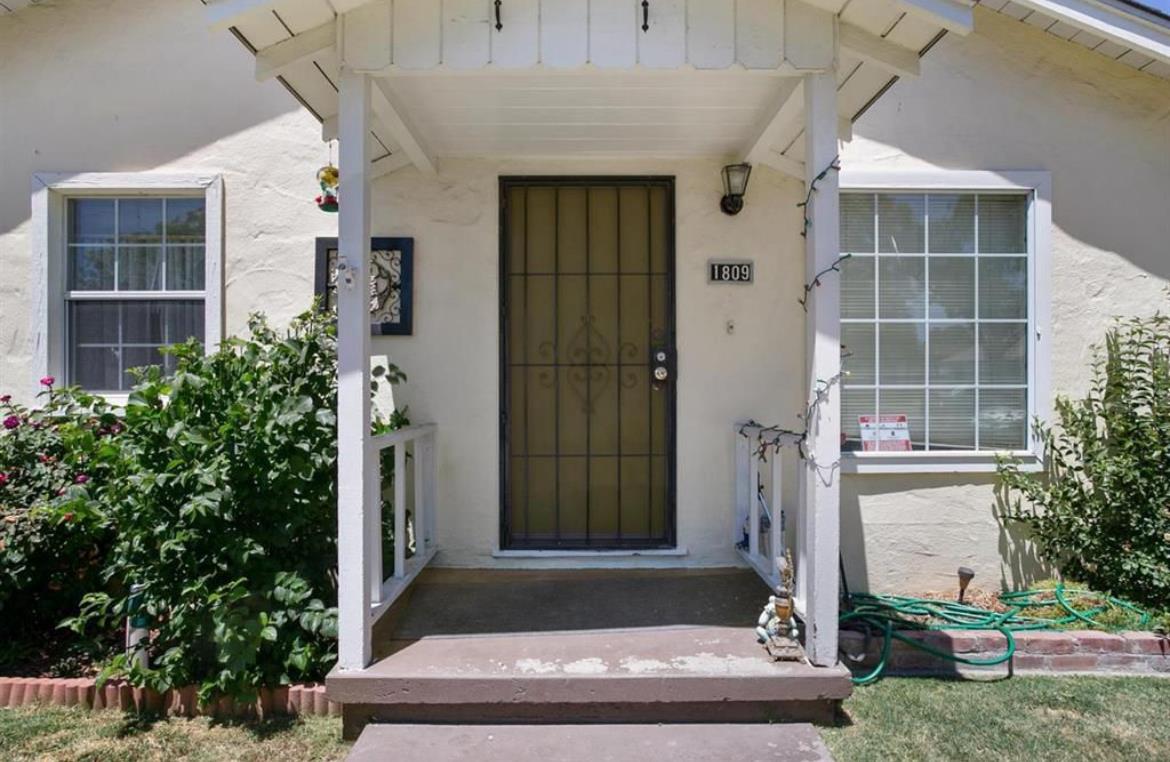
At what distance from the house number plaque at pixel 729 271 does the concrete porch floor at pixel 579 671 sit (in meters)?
1.82

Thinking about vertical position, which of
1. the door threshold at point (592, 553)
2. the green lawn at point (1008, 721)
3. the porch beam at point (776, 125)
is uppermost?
the porch beam at point (776, 125)

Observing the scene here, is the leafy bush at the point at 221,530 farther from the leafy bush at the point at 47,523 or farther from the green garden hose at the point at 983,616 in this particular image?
the green garden hose at the point at 983,616

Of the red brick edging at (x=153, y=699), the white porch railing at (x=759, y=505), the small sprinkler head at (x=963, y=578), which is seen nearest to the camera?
the red brick edging at (x=153, y=699)

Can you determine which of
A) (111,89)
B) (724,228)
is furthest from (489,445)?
(111,89)

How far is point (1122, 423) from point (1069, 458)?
39 cm

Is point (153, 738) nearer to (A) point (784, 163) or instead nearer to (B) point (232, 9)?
(B) point (232, 9)

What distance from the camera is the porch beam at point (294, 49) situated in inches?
117

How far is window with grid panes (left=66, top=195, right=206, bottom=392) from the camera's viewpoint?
4.53 m

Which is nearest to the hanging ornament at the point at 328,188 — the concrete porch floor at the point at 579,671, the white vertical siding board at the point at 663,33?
the white vertical siding board at the point at 663,33

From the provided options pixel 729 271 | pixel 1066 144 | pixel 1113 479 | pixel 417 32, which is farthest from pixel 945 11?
pixel 1113 479

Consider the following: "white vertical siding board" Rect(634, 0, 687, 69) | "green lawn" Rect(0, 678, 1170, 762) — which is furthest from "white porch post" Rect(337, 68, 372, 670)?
"white vertical siding board" Rect(634, 0, 687, 69)

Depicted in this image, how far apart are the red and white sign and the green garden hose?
33.9 inches

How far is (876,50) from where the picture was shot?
9.97 feet

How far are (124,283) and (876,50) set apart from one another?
14.2 feet
